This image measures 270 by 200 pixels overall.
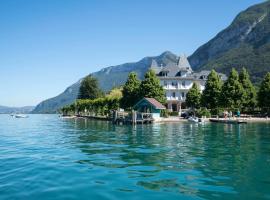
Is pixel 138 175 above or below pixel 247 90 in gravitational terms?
below

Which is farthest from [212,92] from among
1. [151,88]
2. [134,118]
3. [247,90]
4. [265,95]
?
[134,118]

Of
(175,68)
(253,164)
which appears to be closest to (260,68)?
(175,68)

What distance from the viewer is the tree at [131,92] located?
90231mm

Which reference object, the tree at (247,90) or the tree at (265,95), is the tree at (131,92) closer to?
the tree at (247,90)

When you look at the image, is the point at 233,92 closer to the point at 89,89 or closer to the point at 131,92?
the point at 131,92

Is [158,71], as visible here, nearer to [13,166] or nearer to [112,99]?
[112,99]

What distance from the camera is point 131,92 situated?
3578 inches

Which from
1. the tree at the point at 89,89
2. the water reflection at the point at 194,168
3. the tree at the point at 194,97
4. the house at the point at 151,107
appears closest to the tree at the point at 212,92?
the tree at the point at 194,97

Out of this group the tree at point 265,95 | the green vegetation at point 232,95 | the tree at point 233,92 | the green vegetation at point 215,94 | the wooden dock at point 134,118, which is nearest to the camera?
the wooden dock at point 134,118

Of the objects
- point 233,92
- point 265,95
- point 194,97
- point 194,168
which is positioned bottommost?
point 194,168

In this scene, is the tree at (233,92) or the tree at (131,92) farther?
the tree at (131,92)

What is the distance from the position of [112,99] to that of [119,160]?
8983cm

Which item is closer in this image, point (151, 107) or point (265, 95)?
point (151, 107)

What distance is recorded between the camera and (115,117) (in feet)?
242
